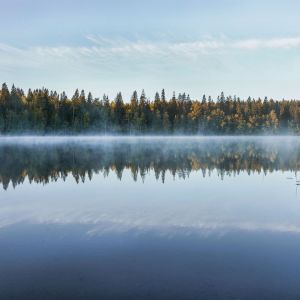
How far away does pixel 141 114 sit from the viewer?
13500 cm

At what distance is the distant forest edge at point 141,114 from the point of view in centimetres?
11550

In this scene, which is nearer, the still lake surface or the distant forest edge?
the still lake surface

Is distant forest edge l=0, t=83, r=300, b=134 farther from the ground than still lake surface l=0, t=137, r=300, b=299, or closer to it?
farther from the ground

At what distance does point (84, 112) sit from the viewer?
128000 mm

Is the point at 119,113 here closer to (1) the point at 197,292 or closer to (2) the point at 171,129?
(2) the point at 171,129

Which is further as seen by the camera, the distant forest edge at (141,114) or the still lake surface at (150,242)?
the distant forest edge at (141,114)

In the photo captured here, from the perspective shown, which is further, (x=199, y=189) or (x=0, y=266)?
(x=199, y=189)

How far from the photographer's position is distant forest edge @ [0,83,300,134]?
11550 centimetres

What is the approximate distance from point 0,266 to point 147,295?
3.03 meters

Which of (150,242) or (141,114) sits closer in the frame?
(150,242)

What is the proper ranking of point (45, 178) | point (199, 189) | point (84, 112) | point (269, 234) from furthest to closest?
point (84, 112)
point (45, 178)
point (199, 189)
point (269, 234)

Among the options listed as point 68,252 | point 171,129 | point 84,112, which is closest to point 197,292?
point 68,252

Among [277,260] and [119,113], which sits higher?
[119,113]

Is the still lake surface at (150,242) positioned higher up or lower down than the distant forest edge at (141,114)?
lower down
